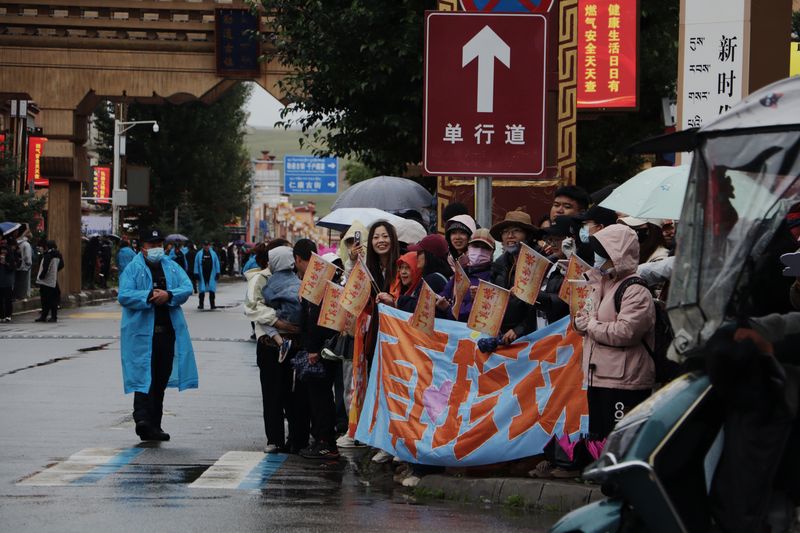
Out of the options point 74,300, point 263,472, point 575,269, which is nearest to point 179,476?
point 263,472

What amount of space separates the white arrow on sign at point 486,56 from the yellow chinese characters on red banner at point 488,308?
124 cm

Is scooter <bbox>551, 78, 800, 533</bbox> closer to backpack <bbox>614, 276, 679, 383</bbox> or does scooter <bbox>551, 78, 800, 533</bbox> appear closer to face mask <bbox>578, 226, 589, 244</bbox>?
backpack <bbox>614, 276, 679, 383</bbox>

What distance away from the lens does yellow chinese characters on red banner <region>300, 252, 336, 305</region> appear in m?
11.2

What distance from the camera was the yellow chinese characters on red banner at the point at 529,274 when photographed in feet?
30.9

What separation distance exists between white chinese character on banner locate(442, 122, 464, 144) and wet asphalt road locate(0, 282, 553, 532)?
2461 mm

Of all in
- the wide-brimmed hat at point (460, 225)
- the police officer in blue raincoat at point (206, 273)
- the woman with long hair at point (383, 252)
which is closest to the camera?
the woman with long hair at point (383, 252)

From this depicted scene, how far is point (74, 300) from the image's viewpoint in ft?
118

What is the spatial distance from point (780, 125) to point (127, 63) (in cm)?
2774

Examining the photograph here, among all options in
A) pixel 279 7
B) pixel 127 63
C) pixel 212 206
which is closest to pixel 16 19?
pixel 127 63

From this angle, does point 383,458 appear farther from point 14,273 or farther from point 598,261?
point 14,273

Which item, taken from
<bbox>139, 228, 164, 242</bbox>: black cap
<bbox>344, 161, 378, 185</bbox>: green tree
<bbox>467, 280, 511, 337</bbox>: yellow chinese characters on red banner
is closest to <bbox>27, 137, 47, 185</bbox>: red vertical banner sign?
<bbox>344, 161, 378, 185</bbox>: green tree

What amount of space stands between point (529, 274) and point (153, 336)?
4360 mm

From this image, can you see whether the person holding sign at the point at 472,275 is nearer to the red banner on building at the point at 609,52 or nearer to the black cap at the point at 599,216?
the black cap at the point at 599,216

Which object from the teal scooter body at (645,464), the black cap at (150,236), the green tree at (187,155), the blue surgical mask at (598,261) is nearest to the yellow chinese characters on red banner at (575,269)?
the blue surgical mask at (598,261)
